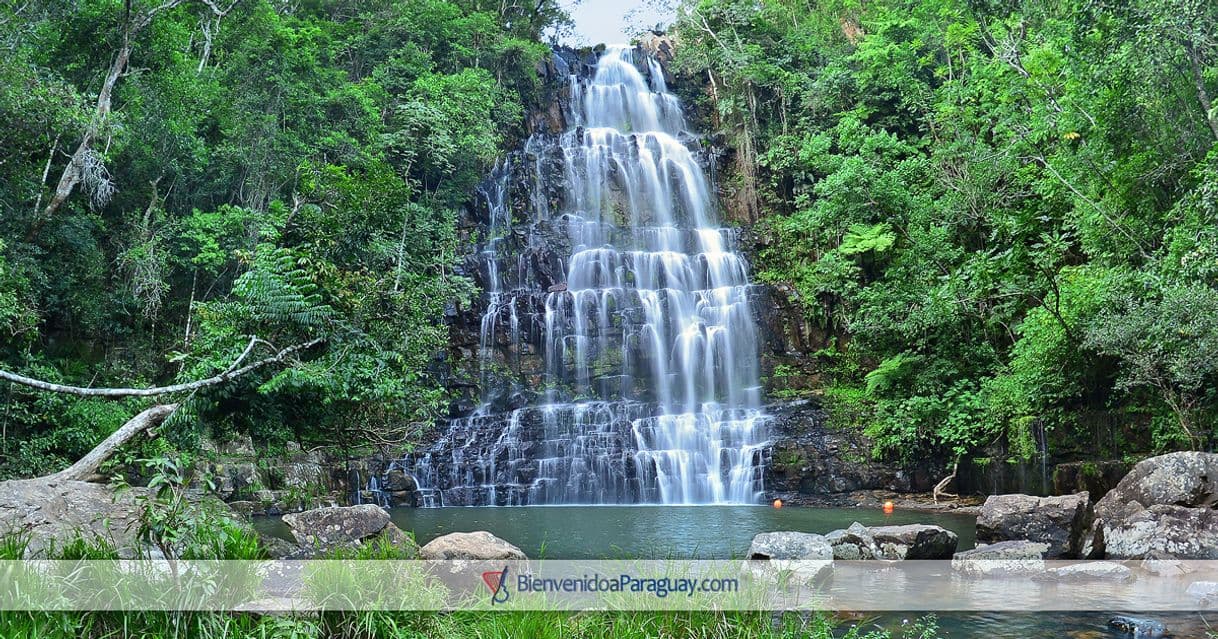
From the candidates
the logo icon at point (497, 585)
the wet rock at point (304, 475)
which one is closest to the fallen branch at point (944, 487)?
the wet rock at point (304, 475)

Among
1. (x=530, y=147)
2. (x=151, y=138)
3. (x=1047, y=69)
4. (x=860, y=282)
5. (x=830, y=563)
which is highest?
(x=530, y=147)

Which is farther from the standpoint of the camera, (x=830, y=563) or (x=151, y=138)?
(x=151, y=138)

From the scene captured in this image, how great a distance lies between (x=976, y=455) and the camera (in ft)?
59.8

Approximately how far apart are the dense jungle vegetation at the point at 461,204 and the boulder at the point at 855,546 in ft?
20.0

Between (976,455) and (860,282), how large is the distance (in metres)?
7.96

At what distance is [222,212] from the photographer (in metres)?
21.6

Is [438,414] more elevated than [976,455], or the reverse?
[438,414]

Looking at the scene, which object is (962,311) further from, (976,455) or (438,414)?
(438,414)

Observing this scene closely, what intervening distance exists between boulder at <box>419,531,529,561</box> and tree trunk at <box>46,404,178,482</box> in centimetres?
318

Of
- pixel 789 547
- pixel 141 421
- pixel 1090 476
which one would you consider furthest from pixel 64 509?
pixel 1090 476

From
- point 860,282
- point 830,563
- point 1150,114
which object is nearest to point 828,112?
point 860,282

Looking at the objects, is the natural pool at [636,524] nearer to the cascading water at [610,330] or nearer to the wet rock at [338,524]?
the cascading water at [610,330]

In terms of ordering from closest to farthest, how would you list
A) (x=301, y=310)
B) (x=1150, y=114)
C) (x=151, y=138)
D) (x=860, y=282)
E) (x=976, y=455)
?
(x=301, y=310), (x=1150, y=114), (x=976, y=455), (x=151, y=138), (x=860, y=282)

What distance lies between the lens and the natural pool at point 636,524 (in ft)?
39.2
